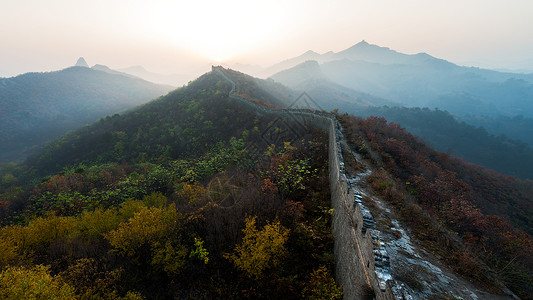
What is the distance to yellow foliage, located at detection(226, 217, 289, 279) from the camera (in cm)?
761

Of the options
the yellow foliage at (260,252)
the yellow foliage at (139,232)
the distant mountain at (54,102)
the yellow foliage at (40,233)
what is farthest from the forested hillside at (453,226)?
the distant mountain at (54,102)

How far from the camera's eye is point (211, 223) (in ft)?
32.3

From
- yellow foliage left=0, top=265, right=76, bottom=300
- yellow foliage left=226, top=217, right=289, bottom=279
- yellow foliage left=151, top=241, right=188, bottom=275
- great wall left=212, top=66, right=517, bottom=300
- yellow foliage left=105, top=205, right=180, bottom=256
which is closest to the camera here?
great wall left=212, top=66, right=517, bottom=300

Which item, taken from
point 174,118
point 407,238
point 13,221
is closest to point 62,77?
point 174,118

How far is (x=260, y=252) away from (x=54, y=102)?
143501mm

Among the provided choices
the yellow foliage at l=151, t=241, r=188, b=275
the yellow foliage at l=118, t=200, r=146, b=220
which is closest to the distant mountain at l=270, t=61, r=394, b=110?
the yellow foliage at l=118, t=200, r=146, b=220

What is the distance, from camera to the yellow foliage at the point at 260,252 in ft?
25.0

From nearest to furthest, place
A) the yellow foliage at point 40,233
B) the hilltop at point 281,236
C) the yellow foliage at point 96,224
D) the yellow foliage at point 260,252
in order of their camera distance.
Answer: the hilltop at point 281,236 < the yellow foliage at point 260,252 < the yellow foliage at point 40,233 < the yellow foliage at point 96,224

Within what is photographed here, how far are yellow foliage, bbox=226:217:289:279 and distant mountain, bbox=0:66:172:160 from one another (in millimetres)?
89893

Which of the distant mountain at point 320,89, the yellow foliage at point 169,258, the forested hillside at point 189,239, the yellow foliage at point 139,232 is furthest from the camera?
the distant mountain at point 320,89

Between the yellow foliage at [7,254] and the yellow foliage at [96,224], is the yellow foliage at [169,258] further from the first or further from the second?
the yellow foliage at [7,254]

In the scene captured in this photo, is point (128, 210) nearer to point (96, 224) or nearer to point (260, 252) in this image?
point (96, 224)

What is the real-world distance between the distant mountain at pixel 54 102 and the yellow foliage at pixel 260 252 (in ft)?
295

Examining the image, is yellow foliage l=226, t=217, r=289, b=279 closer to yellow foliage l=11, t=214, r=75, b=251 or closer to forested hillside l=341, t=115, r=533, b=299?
→ forested hillside l=341, t=115, r=533, b=299
